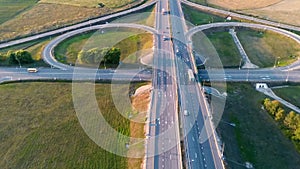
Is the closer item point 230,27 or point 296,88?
point 296,88

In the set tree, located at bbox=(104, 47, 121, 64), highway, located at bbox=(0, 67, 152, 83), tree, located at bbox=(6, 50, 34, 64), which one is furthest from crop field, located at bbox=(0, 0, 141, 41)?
tree, located at bbox=(104, 47, 121, 64)

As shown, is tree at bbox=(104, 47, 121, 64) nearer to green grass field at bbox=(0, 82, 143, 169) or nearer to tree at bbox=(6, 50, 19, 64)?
green grass field at bbox=(0, 82, 143, 169)

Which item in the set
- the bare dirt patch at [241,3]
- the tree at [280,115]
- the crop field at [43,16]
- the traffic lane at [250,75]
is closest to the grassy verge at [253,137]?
the tree at [280,115]

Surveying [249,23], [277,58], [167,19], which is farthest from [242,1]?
[277,58]

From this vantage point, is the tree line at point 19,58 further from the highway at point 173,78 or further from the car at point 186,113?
the car at point 186,113

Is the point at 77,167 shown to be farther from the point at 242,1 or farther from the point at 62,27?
the point at 242,1

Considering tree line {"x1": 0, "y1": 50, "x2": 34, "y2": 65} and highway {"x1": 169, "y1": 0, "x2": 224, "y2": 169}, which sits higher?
tree line {"x1": 0, "y1": 50, "x2": 34, "y2": 65}
